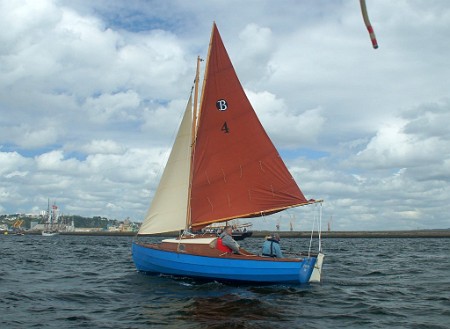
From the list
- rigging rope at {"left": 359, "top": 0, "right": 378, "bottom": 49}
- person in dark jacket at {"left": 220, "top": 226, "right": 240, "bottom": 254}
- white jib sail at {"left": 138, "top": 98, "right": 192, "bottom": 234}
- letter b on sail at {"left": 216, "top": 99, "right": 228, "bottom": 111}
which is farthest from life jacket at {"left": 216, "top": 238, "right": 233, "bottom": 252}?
rigging rope at {"left": 359, "top": 0, "right": 378, "bottom": 49}

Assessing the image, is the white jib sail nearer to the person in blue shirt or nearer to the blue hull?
the blue hull

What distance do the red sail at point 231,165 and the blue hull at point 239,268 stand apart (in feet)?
8.68

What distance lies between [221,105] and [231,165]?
3246 millimetres

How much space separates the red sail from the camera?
24.0 meters

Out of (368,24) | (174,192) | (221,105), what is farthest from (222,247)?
(368,24)

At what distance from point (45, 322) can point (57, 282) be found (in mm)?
9478

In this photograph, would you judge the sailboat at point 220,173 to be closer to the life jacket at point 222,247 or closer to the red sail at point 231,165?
the red sail at point 231,165

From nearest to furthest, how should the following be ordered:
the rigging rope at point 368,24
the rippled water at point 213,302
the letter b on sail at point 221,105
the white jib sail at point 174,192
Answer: the rigging rope at point 368,24
the rippled water at point 213,302
the letter b on sail at point 221,105
the white jib sail at point 174,192

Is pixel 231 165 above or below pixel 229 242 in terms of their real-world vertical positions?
above

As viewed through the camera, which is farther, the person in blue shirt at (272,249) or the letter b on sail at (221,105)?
the letter b on sail at (221,105)

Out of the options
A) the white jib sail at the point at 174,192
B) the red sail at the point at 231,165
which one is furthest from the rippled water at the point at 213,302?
the red sail at the point at 231,165

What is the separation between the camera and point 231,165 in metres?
24.3

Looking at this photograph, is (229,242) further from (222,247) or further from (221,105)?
(221,105)

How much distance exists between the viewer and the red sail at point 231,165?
24047 mm
